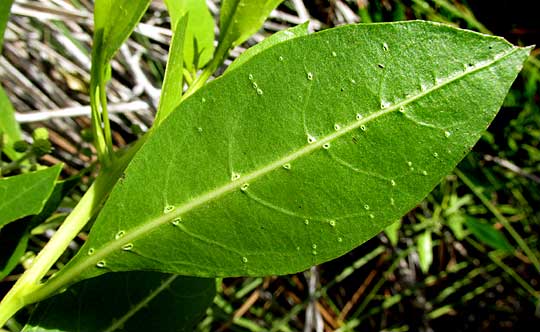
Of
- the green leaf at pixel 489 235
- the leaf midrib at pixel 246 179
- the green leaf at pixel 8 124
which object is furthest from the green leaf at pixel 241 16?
the green leaf at pixel 489 235

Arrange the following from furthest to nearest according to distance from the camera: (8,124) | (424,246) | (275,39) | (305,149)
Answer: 1. (424,246)
2. (8,124)
3. (275,39)
4. (305,149)

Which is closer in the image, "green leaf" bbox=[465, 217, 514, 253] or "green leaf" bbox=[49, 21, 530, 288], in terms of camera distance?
"green leaf" bbox=[49, 21, 530, 288]

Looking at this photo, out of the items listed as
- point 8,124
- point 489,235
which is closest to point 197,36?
point 8,124

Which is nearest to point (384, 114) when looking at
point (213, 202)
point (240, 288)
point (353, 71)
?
point (353, 71)

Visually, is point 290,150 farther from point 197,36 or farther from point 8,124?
point 8,124

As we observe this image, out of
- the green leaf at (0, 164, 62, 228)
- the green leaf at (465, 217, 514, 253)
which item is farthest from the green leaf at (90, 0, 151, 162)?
the green leaf at (465, 217, 514, 253)

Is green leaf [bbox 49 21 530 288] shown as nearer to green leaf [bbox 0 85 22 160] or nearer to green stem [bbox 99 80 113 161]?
green stem [bbox 99 80 113 161]

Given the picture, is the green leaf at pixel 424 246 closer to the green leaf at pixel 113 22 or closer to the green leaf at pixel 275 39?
the green leaf at pixel 275 39
